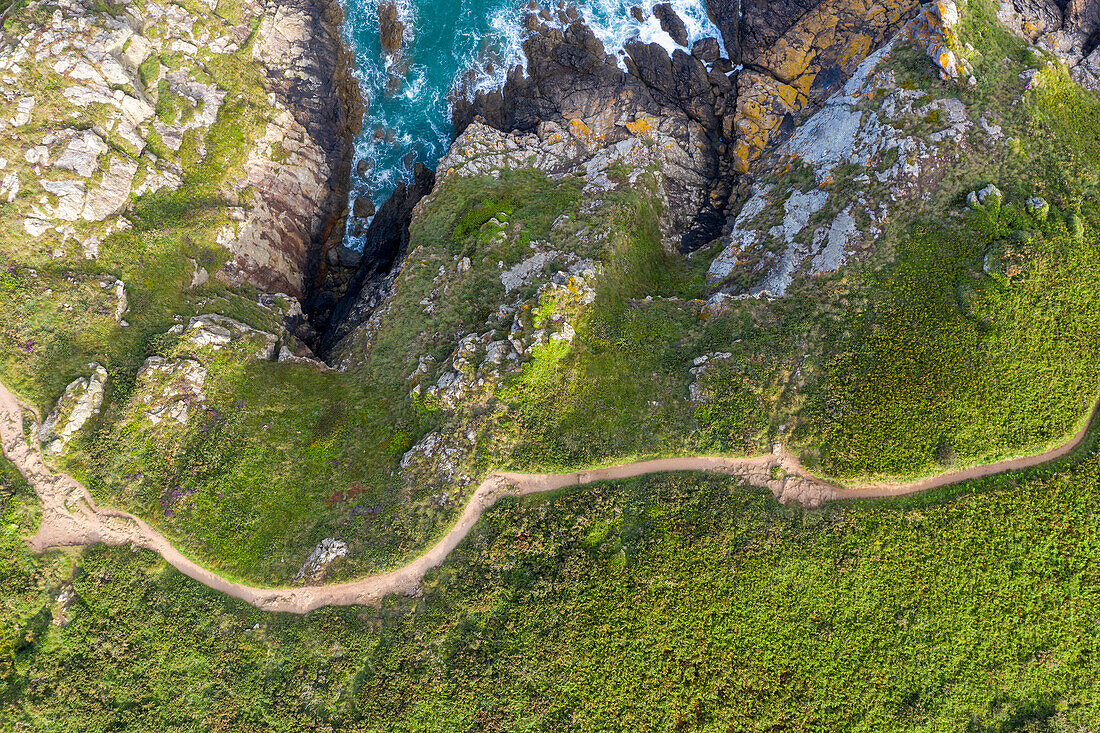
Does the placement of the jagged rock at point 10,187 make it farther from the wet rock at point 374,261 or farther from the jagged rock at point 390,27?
the jagged rock at point 390,27

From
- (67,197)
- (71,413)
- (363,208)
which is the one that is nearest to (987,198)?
(363,208)

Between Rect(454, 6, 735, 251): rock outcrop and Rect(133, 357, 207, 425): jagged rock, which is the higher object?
Rect(454, 6, 735, 251): rock outcrop

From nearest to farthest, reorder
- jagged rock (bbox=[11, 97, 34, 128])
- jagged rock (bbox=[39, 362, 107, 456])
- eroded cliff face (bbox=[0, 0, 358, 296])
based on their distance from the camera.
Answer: jagged rock (bbox=[39, 362, 107, 456]) < jagged rock (bbox=[11, 97, 34, 128]) < eroded cliff face (bbox=[0, 0, 358, 296])

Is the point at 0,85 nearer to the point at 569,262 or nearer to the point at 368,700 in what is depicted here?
the point at 569,262

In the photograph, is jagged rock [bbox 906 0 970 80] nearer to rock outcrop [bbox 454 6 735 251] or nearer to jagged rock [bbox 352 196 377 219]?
rock outcrop [bbox 454 6 735 251]

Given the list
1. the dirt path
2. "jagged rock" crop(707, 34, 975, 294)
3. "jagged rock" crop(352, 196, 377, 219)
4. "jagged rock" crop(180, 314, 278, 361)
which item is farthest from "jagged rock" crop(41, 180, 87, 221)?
"jagged rock" crop(707, 34, 975, 294)

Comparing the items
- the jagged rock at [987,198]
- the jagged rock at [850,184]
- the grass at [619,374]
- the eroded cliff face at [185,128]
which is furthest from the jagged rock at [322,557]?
the jagged rock at [987,198]
